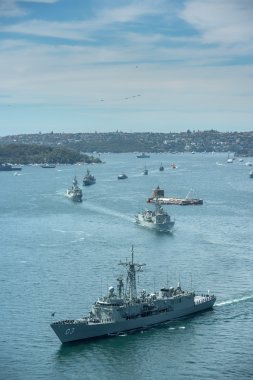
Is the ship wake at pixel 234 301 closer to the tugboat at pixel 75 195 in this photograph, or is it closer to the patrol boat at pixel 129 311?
the patrol boat at pixel 129 311

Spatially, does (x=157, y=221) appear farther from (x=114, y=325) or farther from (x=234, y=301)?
(x=114, y=325)

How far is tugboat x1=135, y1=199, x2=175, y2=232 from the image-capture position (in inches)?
2530

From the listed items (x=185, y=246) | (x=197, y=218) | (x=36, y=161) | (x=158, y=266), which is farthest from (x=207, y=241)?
(x=36, y=161)

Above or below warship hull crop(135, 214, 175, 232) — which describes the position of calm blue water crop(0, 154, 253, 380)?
below

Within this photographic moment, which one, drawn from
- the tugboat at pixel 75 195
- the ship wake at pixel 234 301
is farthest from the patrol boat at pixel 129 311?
the tugboat at pixel 75 195

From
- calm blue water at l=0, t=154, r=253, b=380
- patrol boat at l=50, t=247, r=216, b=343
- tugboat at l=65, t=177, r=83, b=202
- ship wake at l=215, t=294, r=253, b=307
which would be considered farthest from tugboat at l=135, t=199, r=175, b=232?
patrol boat at l=50, t=247, r=216, b=343

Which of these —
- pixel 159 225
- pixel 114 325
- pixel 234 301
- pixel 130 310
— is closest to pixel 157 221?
pixel 159 225

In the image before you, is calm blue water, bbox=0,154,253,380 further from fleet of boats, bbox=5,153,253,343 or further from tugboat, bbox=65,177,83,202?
tugboat, bbox=65,177,83,202

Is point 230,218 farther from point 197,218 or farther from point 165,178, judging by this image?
point 165,178

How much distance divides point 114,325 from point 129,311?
3.31 ft

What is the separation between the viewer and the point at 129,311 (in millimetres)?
35219

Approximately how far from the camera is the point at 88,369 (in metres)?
30.5

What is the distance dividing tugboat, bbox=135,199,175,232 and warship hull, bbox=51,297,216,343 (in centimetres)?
2601

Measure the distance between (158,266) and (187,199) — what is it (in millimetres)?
41779
